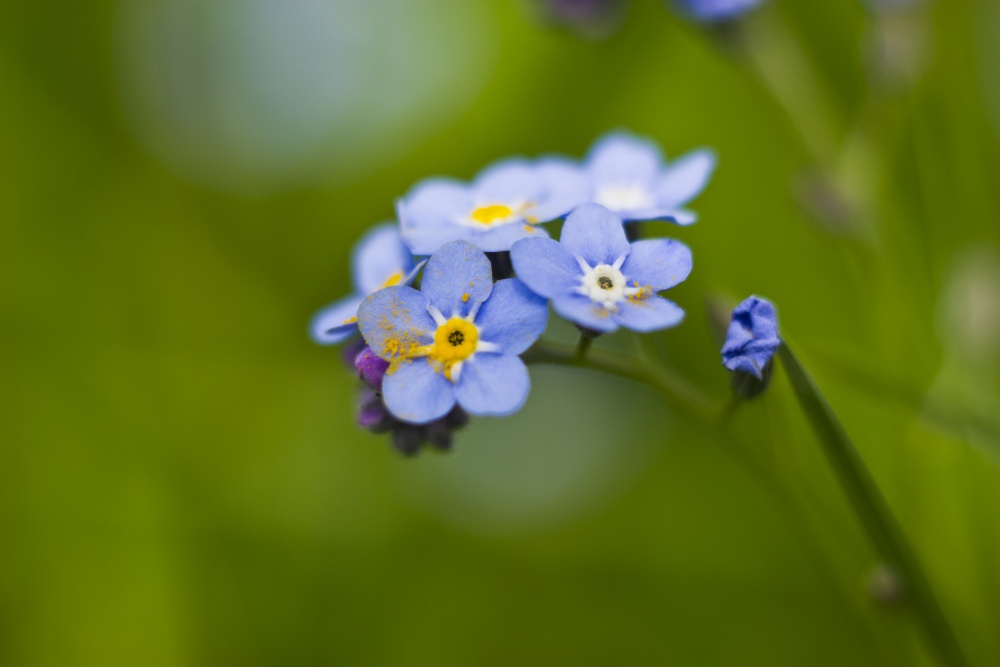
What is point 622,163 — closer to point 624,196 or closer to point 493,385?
point 624,196

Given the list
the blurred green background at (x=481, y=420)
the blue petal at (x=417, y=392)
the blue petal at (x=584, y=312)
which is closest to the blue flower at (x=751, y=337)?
the blue petal at (x=584, y=312)

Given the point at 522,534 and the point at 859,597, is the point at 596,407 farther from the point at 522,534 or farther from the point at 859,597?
the point at 859,597

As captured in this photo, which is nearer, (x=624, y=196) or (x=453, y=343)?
(x=453, y=343)

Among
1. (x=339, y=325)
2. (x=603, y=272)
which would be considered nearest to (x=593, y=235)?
(x=603, y=272)

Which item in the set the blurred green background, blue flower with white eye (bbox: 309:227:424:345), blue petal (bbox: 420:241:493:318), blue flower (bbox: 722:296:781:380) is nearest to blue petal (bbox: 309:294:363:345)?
blue flower with white eye (bbox: 309:227:424:345)

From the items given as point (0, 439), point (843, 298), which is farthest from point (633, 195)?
point (0, 439)

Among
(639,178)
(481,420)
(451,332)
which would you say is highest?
(481,420)

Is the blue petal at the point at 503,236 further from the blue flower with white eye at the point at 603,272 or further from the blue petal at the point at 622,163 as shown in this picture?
the blue petal at the point at 622,163
